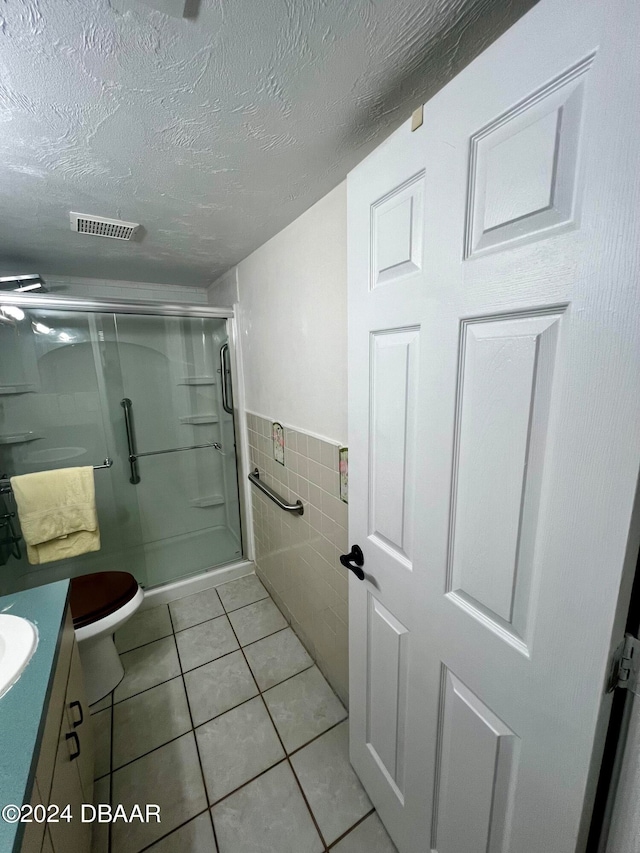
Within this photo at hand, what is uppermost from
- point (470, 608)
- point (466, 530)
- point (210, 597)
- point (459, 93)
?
point (459, 93)

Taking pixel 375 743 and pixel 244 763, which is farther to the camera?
pixel 244 763

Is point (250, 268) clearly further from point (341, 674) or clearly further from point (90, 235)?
point (341, 674)

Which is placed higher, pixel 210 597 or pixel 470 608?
pixel 470 608

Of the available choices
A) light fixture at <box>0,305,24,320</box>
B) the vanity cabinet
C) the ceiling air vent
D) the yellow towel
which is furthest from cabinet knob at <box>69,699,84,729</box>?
light fixture at <box>0,305,24,320</box>

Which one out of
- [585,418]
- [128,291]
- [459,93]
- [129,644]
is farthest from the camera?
[128,291]

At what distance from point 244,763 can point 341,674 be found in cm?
46

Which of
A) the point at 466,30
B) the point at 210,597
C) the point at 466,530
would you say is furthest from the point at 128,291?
the point at 466,530

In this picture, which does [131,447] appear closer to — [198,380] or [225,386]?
[198,380]

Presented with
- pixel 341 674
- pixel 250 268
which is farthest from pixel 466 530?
pixel 250 268

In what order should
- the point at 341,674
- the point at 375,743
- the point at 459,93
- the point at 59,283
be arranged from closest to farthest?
1. the point at 459,93
2. the point at 375,743
3. the point at 341,674
4. the point at 59,283

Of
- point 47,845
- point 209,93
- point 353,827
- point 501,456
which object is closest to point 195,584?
point 353,827

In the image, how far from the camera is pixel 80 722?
3.27 ft

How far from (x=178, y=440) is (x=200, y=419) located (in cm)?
21

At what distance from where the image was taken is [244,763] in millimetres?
1234
